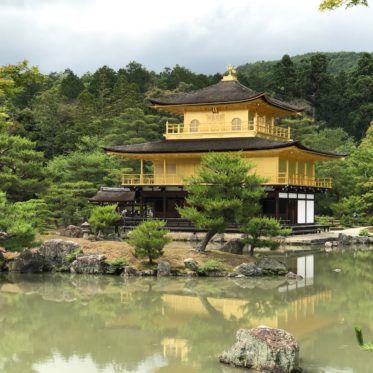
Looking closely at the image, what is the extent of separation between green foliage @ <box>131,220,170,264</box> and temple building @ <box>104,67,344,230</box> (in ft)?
43.9

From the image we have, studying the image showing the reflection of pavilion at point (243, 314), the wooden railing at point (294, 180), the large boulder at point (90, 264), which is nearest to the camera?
the reflection of pavilion at point (243, 314)

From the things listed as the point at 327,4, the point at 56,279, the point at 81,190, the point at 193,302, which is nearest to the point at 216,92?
the point at 81,190

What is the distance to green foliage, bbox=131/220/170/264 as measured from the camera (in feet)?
66.3

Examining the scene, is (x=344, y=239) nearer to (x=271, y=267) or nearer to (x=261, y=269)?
(x=271, y=267)

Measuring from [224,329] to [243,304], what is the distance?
277 cm

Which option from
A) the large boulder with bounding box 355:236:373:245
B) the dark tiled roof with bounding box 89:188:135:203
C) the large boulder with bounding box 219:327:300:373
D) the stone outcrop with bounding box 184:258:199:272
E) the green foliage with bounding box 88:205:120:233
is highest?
the dark tiled roof with bounding box 89:188:135:203

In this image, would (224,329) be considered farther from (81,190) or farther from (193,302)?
(81,190)

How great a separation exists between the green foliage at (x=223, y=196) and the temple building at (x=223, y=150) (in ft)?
35.5

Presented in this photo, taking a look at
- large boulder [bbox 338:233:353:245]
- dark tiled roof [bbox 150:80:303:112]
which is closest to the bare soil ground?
large boulder [bbox 338:233:353:245]

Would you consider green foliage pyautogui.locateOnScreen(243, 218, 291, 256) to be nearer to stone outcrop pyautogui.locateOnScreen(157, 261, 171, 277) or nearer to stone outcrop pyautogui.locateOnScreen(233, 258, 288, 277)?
stone outcrop pyautogui.locateOnScreen(233, 258, 288, 277)

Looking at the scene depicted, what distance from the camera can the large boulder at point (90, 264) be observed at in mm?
20703

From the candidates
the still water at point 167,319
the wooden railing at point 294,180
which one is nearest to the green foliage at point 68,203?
the wooden railing at point 294,180

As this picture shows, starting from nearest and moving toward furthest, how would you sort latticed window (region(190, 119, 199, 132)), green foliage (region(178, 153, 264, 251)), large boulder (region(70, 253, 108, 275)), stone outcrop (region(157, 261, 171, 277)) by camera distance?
1. stone outcrop (region(157, 261, 171, 277))
2. large boulder (region(70, 253, 108, 275))
3. green foliage (region(178, 153, 264, 251))
4. latticed window (region(190, 119, 199, 132))

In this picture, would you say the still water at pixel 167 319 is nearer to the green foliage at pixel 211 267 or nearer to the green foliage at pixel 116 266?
the green foliage at pixel 116 266
